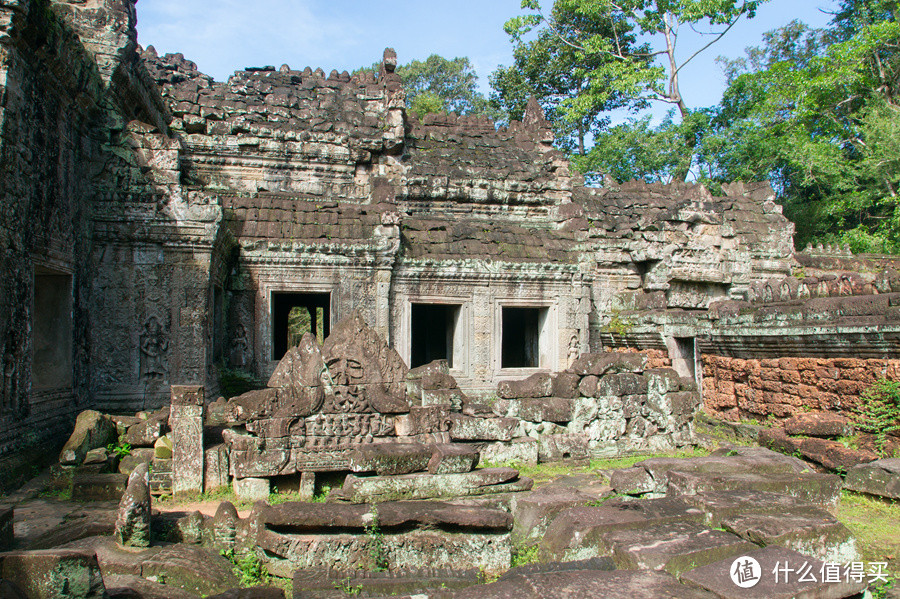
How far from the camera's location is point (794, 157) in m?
19.9

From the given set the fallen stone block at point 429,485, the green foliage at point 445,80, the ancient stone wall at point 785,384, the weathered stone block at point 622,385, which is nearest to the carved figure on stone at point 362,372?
the fallen stone block at point 429,485

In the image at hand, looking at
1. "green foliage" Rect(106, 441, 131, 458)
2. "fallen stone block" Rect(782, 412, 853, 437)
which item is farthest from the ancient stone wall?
"green foliage" Rect(106, 441, 131, 458)

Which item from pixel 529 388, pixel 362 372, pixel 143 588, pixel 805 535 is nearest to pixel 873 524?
pixel 805 535

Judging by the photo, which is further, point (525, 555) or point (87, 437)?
point (87, 437)

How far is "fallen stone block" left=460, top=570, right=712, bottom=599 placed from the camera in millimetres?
3426

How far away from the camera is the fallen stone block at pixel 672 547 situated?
3.91 metres

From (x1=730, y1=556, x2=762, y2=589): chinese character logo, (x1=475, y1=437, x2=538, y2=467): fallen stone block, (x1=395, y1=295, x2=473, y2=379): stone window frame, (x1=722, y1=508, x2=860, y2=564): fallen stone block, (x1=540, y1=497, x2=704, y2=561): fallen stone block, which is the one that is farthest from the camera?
(x1=395, y1=295, x2=473, y2=379): stone window frame

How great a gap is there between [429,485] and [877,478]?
464 centimetres

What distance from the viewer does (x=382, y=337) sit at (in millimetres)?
8102

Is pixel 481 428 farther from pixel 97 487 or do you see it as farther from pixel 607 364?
pixel 97 487

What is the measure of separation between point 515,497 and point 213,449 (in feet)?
10.3

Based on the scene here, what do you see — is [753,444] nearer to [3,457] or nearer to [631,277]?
[631,277]

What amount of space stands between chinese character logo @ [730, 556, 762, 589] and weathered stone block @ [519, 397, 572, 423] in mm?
3912

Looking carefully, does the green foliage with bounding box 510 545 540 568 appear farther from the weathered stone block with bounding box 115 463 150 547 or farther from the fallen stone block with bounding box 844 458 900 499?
the fallen stone block with bounding box 844 458 900 499
